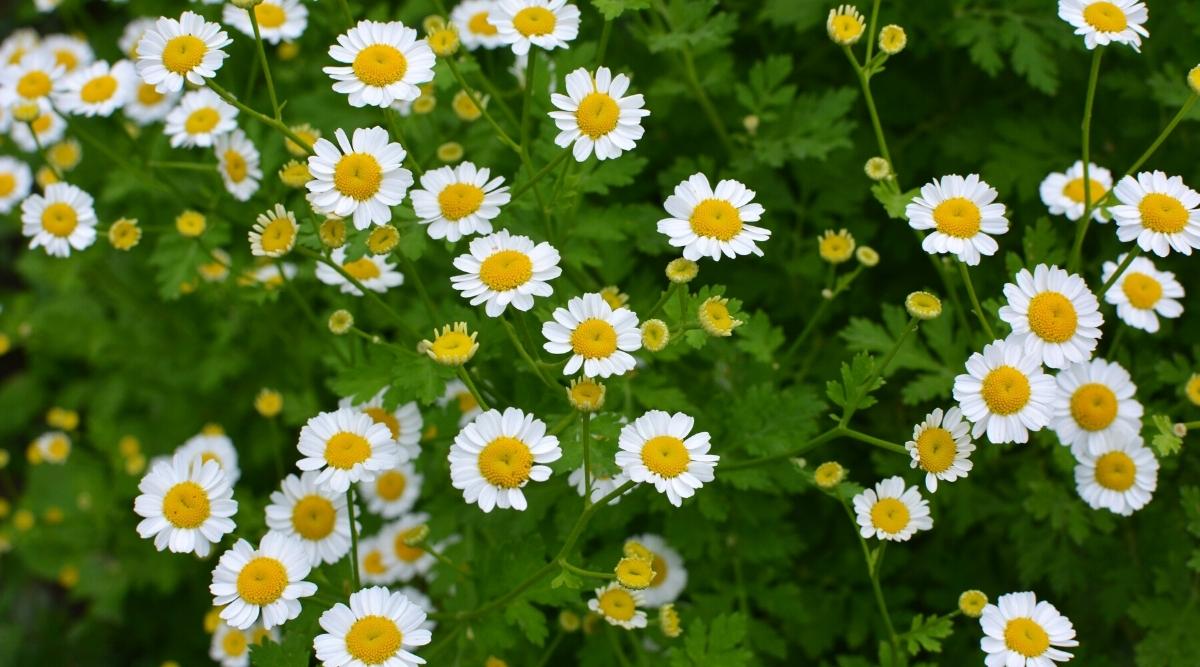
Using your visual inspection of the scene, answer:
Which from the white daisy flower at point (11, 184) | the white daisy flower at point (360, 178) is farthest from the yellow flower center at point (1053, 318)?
the white daisy flower at point (11, 184)

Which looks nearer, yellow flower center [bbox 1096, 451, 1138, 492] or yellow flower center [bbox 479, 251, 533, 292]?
yellow flower center [bbox 479, 251, 533, 292]

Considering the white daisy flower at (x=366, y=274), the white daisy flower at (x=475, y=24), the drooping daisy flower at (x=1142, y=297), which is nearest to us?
the drooping daisy flower at (x=1142, y=297)

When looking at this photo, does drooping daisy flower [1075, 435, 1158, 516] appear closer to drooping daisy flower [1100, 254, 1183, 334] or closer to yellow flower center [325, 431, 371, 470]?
drooping daisy flower [1100, 254, 1183, 334]

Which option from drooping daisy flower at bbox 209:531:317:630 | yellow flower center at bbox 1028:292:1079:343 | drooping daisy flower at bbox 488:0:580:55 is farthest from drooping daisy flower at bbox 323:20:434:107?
yellow flower center at bbox 1028:292:1079:343

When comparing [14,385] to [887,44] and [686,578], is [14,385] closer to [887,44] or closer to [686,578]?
[686,578]

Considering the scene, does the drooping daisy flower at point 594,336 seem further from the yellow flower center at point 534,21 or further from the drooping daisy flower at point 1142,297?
the drooping daisy flower at point 1142,297

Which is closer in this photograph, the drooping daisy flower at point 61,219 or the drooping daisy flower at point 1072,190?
the drooping daisy flower at point 1072,190
